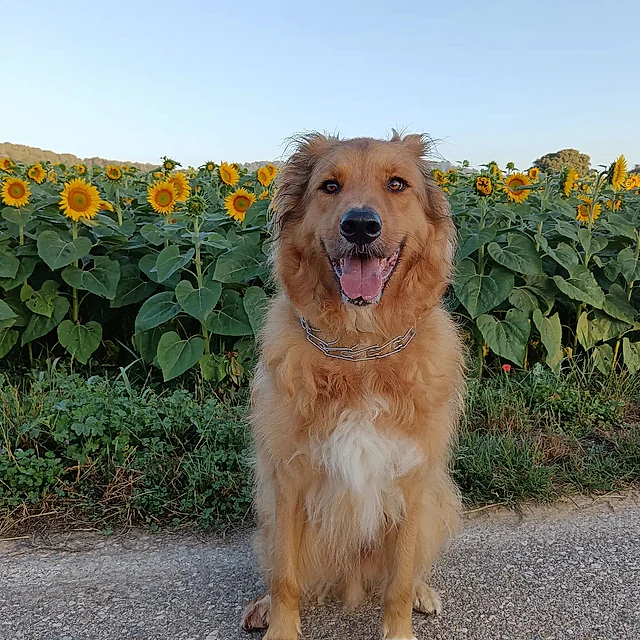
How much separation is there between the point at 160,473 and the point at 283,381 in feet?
5.10

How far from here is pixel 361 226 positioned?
95.3 inches

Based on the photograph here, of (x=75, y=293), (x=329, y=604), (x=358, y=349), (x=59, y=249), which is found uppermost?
(x=59, y=249)

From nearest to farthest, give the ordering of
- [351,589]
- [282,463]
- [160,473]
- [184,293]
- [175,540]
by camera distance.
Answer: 1. [282,463]
2. [351,589]
3. [175,540]
4. [160,473]
5. [184,293]

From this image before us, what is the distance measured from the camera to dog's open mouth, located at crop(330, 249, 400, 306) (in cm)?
250

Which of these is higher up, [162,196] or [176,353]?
[162,196]

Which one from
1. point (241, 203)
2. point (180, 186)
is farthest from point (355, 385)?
point (180, 186)

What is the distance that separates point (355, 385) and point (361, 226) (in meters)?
0.63

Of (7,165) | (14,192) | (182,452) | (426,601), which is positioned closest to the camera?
(426,601)

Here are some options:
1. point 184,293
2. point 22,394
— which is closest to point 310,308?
point 184,293

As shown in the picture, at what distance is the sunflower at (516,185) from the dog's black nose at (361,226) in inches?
99.4

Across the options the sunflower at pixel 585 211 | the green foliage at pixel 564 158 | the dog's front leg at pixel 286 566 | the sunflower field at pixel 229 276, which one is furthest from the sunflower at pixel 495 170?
the dog's front leg at pixel 286 566

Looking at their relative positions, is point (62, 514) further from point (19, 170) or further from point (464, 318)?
point (19, 170)

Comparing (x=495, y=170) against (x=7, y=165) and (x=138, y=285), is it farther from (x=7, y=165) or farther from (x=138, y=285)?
(x=7, y=165)

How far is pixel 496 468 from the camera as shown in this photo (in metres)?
3.81
